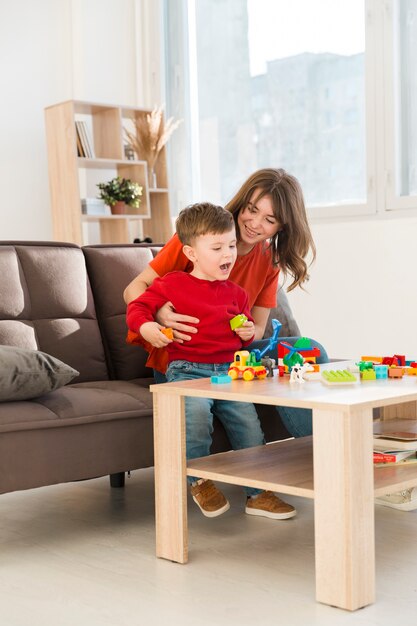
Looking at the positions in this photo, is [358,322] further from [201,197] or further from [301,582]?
[301,582]

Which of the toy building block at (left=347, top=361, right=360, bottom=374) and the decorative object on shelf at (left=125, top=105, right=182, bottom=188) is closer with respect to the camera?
the toy building block at (left=347, top=361, right=360, bottom=374)

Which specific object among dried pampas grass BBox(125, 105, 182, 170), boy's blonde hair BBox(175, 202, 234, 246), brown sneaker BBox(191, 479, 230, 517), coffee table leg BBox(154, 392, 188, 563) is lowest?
brown sneaker BBox(191, 479, 230, 517)

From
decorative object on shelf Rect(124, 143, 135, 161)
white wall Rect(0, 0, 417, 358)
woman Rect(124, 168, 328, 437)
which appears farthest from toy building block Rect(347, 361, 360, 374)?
decorative object on shelf Rect(124, 143, 135, 161)

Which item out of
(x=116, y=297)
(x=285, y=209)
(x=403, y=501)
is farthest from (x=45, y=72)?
(x=403, y=501)

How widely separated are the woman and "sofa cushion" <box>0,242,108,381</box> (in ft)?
0.74

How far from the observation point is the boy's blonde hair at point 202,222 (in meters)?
2.33

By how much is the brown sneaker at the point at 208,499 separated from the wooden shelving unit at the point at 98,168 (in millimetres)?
2702

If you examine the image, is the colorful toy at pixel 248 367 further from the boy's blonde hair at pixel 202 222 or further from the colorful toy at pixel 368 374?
the boy's blonde hair at pixel 202 222

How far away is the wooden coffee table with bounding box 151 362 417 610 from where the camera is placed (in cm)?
168

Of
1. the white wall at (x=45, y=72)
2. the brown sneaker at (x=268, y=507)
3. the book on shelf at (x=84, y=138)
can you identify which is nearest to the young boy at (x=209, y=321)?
the brown sneaker at (x=268, y=507)

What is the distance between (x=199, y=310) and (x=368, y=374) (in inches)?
21.6

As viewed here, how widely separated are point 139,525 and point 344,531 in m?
0.89

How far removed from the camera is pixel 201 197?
17.2 feet

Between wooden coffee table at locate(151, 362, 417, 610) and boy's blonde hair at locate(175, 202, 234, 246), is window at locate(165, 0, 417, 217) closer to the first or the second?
boy's blonde hair at locate(175, 202, 234, 246)
